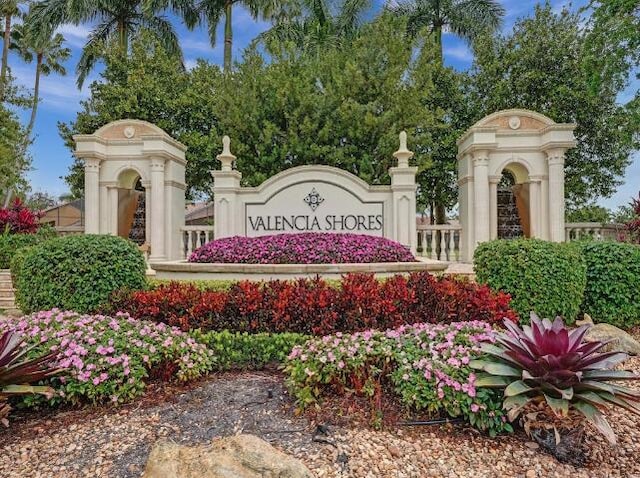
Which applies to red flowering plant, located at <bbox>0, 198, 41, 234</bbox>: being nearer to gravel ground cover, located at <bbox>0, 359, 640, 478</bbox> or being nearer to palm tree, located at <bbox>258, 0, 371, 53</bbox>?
gravel ground cover, located at <bbox>0, 359, 640, 478</bbox>

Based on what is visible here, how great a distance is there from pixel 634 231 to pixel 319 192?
683 cm

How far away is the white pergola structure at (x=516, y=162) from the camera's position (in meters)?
10.5

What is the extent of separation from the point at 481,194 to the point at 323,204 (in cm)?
400

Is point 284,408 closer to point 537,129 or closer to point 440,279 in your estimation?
point 440,279

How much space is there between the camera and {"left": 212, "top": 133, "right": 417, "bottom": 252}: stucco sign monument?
9922 millimetres

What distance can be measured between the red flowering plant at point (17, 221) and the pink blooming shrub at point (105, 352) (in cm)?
811

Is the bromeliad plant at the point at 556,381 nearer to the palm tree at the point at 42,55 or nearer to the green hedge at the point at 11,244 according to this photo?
the green hedge at the point at 11,244

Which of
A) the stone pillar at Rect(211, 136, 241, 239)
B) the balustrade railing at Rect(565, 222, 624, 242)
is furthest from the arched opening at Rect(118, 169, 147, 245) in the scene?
the balustrade railing at Rect(565, 222, 624, 242)

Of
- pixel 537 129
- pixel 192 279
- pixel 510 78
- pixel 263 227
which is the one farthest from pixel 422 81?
pixel 192 279

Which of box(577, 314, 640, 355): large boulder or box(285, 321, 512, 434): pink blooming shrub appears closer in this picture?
box(285, 321, 512, 434): pink blooming shrub

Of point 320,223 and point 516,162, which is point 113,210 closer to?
point 320,223

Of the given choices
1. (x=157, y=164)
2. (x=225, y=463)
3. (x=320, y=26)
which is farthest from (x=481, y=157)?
(x=320, y=26)

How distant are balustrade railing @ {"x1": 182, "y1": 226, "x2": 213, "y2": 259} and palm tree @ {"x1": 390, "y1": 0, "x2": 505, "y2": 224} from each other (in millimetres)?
12499

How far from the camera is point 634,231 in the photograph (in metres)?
9.19
